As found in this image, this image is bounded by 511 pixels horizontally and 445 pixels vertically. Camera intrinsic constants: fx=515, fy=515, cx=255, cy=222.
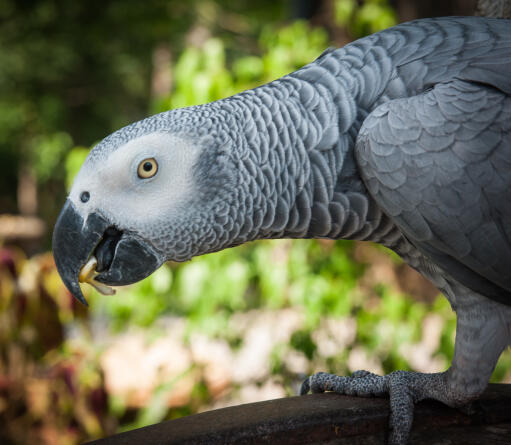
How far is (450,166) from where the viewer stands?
889mm

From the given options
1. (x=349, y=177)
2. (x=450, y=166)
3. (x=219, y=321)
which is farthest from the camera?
(x=219, y=321)

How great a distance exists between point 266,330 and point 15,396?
103 centimetres

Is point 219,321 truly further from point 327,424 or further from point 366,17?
point 366,17

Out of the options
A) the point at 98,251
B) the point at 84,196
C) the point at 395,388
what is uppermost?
the point at 84,196

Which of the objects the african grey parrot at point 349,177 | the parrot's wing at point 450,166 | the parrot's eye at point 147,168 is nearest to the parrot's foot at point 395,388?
the african grey parrot at point 349,177

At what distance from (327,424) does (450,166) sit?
1.66 ft

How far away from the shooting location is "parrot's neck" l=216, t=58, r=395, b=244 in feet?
3.12

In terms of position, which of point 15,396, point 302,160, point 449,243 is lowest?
point 15,396

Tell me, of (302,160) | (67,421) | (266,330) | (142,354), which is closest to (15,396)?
(67,421)

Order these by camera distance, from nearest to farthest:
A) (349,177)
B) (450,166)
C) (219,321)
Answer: (450,166)
(349,177)
(219,321)

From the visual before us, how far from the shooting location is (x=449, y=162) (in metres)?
0.89

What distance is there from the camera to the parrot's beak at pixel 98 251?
0.93 metres

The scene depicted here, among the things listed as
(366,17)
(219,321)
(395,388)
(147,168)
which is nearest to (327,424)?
(395,388)

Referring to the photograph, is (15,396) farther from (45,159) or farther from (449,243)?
(45,159)
